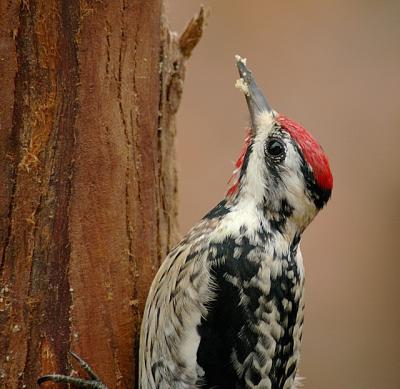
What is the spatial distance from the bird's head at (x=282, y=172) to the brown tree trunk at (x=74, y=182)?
330mm

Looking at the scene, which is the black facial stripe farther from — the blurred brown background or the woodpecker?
the blurred brown background

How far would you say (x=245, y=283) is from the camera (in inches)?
75.7

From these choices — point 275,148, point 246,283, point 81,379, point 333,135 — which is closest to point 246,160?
point 275,148

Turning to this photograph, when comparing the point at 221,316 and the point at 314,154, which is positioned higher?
the point at 314,154

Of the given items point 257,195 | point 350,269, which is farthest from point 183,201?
point 257,195

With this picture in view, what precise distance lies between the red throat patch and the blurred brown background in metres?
2.23

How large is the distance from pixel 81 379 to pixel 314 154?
3.08 ft

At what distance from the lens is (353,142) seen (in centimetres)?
446

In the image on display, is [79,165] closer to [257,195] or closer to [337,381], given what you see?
[257,195]

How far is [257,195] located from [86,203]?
54 centimetres

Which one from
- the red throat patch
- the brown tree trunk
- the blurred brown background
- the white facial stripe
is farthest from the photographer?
the blurred brown background

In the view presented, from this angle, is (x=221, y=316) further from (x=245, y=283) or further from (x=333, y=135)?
(x=333, y=135)

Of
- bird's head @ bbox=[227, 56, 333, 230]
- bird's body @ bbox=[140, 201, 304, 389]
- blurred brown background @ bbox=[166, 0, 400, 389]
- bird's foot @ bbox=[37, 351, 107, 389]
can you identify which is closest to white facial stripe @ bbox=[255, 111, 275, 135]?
bird's head @ bbox=[227, 56, 333, 230]

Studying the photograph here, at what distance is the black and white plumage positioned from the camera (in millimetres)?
1900
